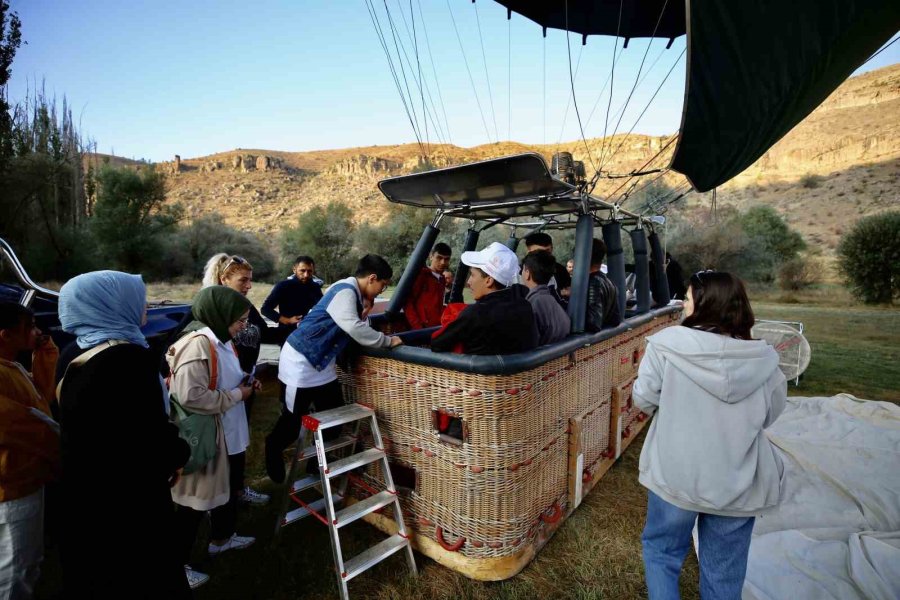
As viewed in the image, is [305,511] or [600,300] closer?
[305,511]

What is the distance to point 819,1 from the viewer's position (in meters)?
2.55

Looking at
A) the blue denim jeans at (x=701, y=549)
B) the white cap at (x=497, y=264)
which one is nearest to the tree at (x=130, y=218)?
the white cap at (x=497, y=264)

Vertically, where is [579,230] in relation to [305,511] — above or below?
above

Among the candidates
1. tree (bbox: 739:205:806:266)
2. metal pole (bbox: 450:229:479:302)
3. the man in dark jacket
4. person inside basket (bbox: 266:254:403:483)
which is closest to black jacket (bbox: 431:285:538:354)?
person inside basket (bbox: 266:254:403:483)

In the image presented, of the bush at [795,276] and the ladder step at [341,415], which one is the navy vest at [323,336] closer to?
the ladder step at [341,415]

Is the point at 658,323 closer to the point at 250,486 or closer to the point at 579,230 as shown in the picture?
the point at 579,230

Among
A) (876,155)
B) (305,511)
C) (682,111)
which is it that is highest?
(876,155)

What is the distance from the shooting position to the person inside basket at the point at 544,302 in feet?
8.66

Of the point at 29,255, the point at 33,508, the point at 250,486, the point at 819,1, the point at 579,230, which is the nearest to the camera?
the point at 33,508

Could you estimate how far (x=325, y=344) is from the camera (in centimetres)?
258

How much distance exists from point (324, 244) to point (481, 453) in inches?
1076

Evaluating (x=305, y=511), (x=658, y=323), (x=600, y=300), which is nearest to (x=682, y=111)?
(x=600, y=300)

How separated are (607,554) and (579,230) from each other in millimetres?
2058

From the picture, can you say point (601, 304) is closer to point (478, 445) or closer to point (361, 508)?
point (478, 445)
